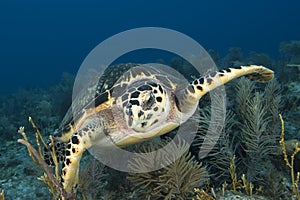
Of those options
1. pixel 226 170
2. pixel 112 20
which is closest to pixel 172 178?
pixel 226 170

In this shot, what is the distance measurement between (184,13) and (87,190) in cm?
11506

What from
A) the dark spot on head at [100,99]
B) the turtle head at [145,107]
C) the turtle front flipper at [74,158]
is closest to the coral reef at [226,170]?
the turtle front flipper at [74,158]

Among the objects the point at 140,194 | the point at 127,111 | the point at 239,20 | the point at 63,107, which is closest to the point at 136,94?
the point at 127,111

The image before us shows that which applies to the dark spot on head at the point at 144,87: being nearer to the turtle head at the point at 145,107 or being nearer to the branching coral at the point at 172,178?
the turtle head at the point at 145,107

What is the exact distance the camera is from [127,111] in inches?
104

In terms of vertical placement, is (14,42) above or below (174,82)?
above

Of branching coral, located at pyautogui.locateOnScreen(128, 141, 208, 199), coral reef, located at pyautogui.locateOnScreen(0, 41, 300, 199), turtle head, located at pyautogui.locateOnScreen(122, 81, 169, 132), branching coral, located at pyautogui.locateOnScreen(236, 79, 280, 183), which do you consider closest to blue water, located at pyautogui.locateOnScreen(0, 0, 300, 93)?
coral reef, located at pyautogui.locateOnScreen(0, 41, 300, 199)

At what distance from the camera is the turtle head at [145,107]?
102 inches

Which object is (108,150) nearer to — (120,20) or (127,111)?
(127,111)

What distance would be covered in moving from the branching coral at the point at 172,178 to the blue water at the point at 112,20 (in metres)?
75.0

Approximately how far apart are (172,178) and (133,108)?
76 centimetres

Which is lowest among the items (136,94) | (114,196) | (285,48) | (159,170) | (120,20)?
(114,196)

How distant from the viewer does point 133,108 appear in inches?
102

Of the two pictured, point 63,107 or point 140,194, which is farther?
point 63,107
